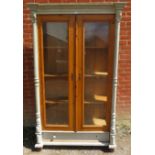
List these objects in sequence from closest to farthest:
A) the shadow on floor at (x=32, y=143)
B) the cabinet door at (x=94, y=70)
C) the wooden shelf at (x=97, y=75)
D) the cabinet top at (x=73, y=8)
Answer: the cabinet top at (x=73, y=8) < the cabinet door at (x=94, y=70) < the wooden shelf at (x=97, y=75) < the shadow on floor at (x=32, y=143)

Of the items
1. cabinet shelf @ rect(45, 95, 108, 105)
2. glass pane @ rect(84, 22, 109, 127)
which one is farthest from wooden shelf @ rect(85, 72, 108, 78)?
cabinet shelf @ rect(45, 95, 108, 105)

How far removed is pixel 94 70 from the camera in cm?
330

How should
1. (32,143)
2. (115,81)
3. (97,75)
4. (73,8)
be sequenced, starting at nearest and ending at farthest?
(73,8) < (115,81) < (97,75) < (32,143)

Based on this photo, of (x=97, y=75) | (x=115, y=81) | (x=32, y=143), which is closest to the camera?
(x=115, y=81)

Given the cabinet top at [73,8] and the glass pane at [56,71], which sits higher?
the cabinet top at [73,8]

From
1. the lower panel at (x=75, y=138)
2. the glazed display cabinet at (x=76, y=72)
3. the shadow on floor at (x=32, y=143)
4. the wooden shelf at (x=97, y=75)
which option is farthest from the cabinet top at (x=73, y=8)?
the shadow on floor at (x=32, y=143)

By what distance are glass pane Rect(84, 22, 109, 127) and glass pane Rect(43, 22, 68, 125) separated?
0.27m

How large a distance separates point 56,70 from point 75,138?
951 millimetres

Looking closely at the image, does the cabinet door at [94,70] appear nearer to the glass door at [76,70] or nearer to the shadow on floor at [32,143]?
the glass door at [76,70]

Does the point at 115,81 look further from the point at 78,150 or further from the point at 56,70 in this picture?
the point at 78,150

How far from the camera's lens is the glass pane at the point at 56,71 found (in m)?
3.16

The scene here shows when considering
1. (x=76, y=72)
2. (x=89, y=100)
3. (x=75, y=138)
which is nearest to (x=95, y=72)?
(x=76, y=72)

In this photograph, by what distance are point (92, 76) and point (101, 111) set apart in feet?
1.63

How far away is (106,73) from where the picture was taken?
10.6 feet
